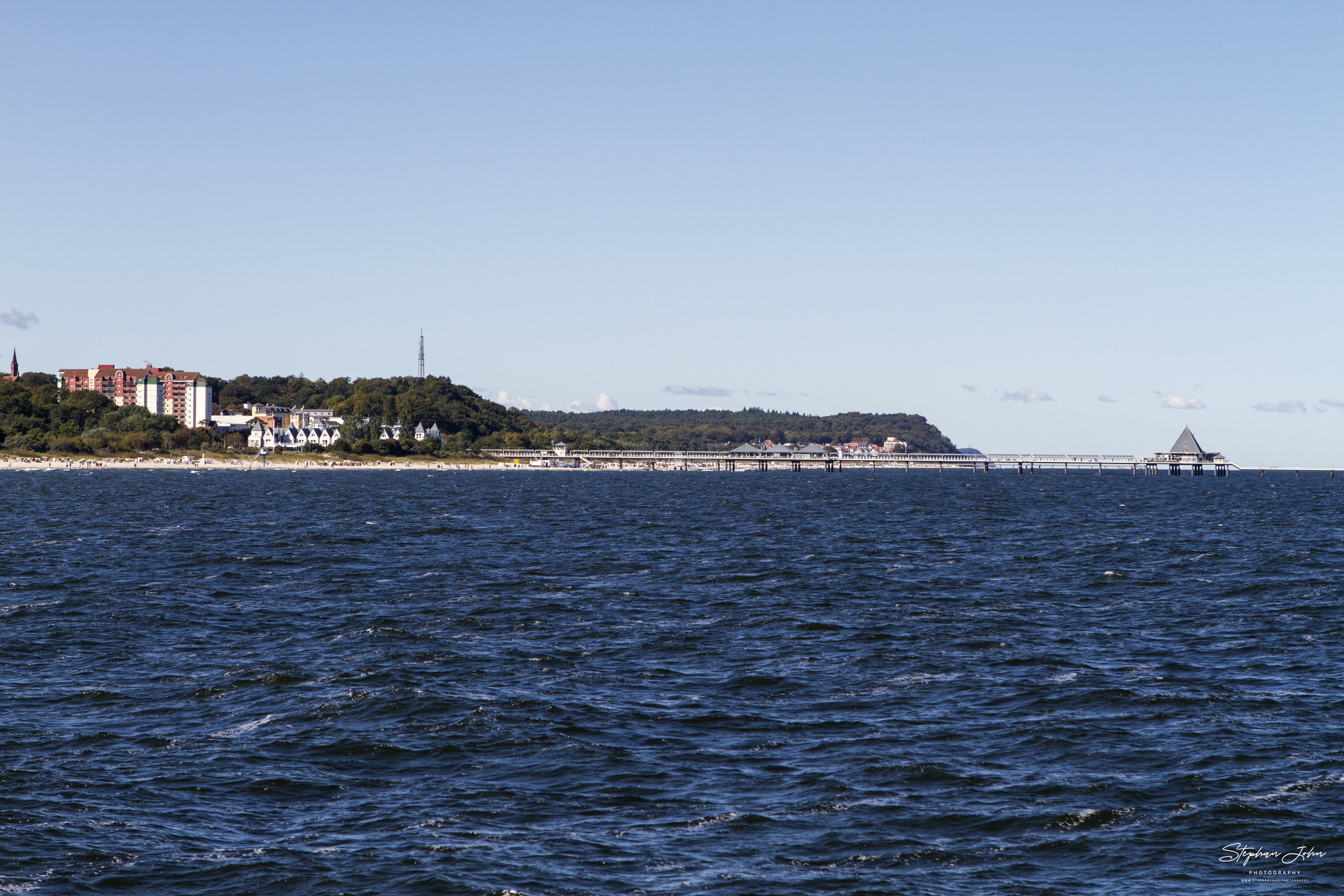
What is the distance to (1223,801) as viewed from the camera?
66.8 feet

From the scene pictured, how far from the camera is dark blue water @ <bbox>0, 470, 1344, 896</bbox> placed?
1745cm

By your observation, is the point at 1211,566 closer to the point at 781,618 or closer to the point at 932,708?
the point at 781,618

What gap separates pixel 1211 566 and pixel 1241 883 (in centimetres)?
4728

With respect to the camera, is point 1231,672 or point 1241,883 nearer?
point 1241,883

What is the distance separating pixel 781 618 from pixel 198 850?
2521 cm

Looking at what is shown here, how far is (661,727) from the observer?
25.2 m

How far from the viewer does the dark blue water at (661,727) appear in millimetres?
17453

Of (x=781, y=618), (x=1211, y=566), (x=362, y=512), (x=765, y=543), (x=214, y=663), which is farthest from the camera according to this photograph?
(x=362, y=512)

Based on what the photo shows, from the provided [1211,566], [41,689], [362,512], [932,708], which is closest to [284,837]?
[41,689]

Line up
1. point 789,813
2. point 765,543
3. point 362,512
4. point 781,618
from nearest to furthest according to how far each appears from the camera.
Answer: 1. point 789,813
2. point 781,618
3. point 765,543
4. point 362,512
